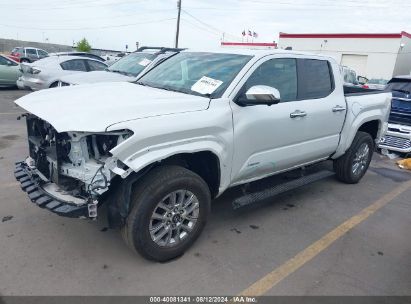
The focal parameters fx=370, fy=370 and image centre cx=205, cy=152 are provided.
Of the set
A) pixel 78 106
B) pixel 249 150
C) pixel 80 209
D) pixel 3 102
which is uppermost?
pixel 78 106

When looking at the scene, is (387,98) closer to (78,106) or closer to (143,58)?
(78,106)

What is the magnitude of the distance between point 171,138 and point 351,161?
364cm

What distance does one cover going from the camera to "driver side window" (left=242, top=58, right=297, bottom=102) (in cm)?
383

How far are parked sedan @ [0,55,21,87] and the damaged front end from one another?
12.8m

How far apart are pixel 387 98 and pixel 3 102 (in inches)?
428

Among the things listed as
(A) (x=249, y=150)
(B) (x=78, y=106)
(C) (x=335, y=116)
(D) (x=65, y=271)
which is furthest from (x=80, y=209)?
(C) (x=335, y=116)

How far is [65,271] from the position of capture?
312 centimetres

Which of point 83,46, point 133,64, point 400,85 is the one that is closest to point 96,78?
point 133,64

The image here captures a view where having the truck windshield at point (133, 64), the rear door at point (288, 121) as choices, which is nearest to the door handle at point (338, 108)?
the rear door at point (288, 121)

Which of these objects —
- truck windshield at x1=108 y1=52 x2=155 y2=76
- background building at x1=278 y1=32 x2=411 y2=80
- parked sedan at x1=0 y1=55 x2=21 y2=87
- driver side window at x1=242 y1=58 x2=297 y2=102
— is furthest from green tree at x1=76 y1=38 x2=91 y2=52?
driver side window at x1=242 y1=58 x2=297 y2=102

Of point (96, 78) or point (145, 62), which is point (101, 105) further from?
point (145, 62)

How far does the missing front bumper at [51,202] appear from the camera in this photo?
288cm

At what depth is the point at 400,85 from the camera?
862 cm

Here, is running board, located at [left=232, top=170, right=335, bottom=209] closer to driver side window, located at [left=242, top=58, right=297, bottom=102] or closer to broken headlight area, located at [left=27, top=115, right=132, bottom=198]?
driver side window, located at [left=242, top=58, right=297, bottom=102]
